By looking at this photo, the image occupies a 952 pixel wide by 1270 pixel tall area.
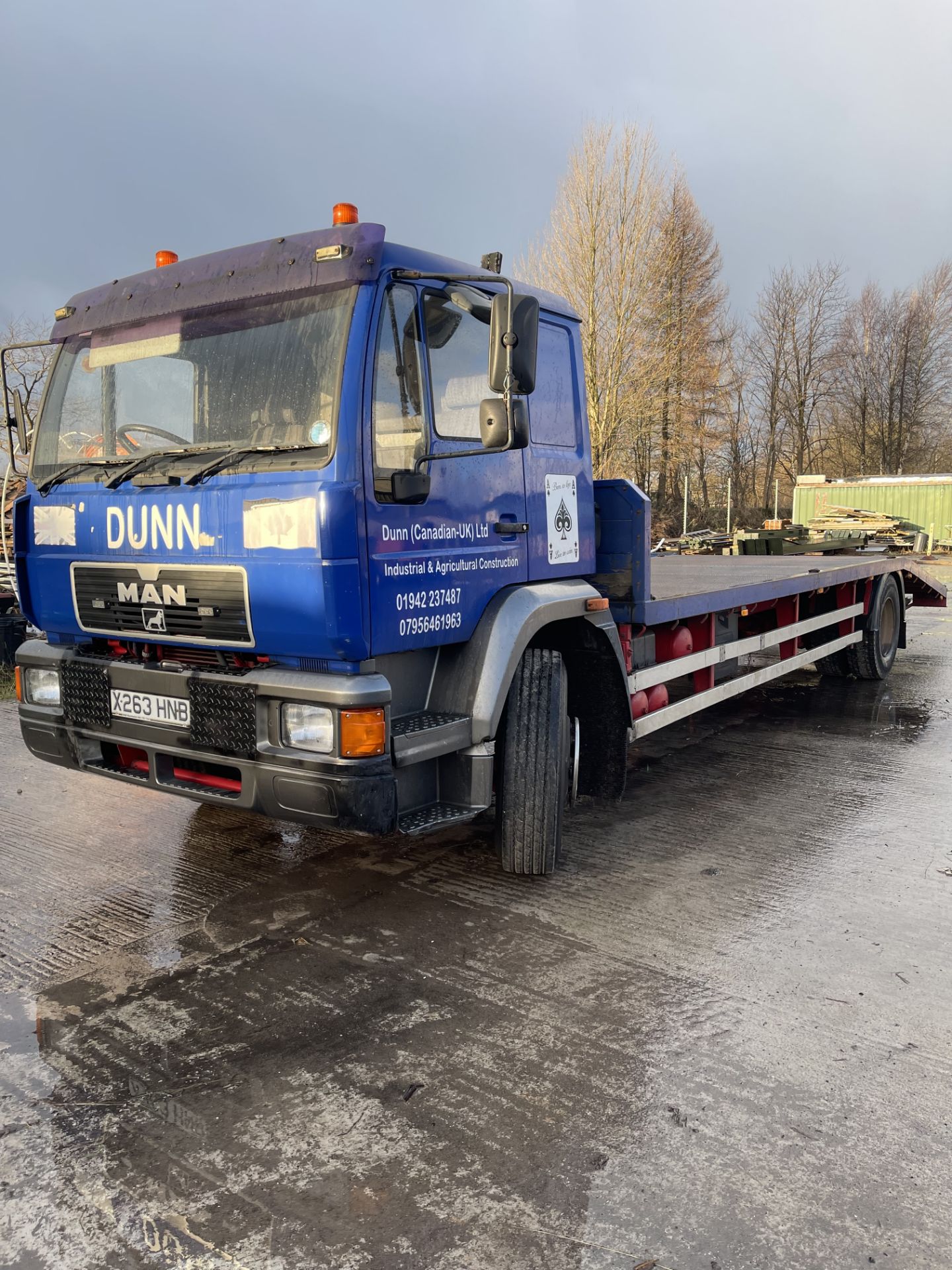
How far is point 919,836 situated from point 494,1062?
9.46 feet

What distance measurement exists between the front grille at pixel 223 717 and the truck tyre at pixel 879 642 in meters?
6.66

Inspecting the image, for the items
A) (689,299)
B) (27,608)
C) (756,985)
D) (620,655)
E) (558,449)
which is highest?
(689,299)

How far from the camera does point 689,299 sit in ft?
101

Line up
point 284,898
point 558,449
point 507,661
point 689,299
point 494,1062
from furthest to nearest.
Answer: point 689,299 → point 558,449 → point 284,898 → point 507,661 → point 494,1062

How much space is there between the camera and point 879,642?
8734mm

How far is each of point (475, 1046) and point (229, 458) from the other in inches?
84.2

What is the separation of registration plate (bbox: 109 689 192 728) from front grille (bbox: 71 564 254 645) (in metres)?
0.22

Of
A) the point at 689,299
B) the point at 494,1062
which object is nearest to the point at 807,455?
the point at 689,299

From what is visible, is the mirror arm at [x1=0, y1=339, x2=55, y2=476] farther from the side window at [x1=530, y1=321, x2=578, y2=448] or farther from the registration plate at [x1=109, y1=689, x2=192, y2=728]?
the side window at [x1=530, y1=321, x2=578, y2=448]

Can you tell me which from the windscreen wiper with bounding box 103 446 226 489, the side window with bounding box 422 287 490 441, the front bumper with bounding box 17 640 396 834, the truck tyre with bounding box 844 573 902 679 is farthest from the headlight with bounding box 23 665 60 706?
the truck tyre with bounding box 844 573 902 679

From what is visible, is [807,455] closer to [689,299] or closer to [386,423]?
[689,299]

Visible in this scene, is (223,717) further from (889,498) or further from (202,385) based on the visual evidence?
(889,498)

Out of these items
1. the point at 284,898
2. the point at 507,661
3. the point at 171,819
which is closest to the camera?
the point at 507,661

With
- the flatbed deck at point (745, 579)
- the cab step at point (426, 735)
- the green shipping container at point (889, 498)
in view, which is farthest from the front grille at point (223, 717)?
the green shipping container at point (889, 498)
